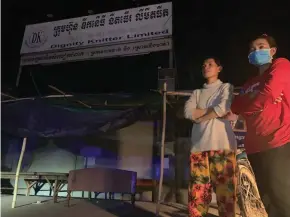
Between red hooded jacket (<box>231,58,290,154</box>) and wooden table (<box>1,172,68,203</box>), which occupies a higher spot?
red hooded jacket (<box>231,58,290,154</box>)

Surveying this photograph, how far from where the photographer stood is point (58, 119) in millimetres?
5375

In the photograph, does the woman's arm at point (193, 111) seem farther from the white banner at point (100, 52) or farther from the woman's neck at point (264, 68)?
the white banner at point (100, 52)

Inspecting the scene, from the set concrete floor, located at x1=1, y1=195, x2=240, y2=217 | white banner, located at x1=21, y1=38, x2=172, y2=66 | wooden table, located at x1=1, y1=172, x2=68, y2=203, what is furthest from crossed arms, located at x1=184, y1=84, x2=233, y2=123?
wooden table, located at x1=1, y1=172, x2=68, y2=203

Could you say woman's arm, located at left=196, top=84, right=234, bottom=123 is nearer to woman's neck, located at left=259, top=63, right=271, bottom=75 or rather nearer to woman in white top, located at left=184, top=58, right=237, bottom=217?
woman in white top, located at left=184, top=58, right=237, bottom=217

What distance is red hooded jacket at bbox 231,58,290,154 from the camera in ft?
5.91

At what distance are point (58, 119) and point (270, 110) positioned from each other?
13.9 ft

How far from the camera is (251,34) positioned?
588 centimetres

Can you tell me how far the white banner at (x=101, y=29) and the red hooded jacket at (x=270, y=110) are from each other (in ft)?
10.9

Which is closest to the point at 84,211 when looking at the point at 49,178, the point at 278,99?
the point at 49,178

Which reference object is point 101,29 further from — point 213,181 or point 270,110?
point 270,110

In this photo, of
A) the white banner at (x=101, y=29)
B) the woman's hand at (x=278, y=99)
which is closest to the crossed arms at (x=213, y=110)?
the woman's hand at (x=278, y=99)

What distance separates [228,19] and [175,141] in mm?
2671

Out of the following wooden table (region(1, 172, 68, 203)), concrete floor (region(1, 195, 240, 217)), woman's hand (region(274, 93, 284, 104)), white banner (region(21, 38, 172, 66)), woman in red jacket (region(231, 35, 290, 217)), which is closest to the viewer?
woman in red jacket (region(231, 35, 290, 217))

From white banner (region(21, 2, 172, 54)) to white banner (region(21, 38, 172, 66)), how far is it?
96 mm
